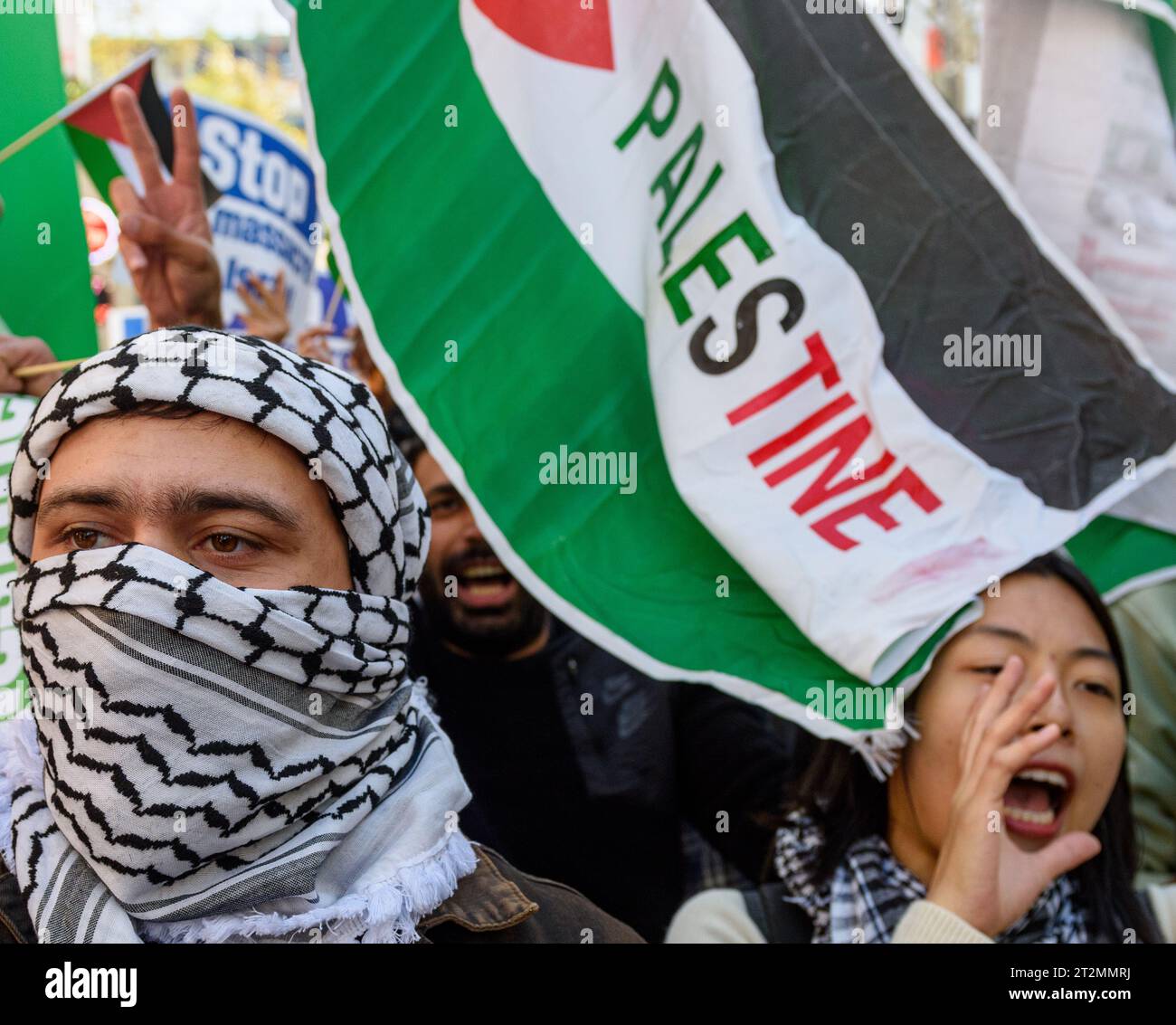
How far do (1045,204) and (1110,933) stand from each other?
4.34 ft

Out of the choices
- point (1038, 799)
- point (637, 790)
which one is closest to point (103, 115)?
point (637, 790)

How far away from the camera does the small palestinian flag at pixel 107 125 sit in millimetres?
2666

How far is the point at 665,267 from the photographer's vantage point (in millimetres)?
2363

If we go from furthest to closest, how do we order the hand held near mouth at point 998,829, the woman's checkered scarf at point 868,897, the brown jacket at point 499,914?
the woman's checkered scarf at point 868,897, the hand held near mouth at point 998,829, the brown jacket at point 499,914

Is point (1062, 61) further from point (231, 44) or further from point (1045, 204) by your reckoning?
point (231, 44)

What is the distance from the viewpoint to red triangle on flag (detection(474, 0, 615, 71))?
2.38 meters

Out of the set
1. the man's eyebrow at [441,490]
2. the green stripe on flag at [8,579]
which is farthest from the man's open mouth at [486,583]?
the green stripe on flag at [8,579]

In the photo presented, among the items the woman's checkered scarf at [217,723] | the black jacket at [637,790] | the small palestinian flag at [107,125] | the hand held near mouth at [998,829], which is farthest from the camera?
the small palestinian flag at [107,125]

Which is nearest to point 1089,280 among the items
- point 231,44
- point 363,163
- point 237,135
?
point 363,163

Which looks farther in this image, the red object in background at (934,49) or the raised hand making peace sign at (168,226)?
the raised hand making peace sign at (168,226)

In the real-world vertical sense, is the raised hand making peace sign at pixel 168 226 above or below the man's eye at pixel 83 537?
above
